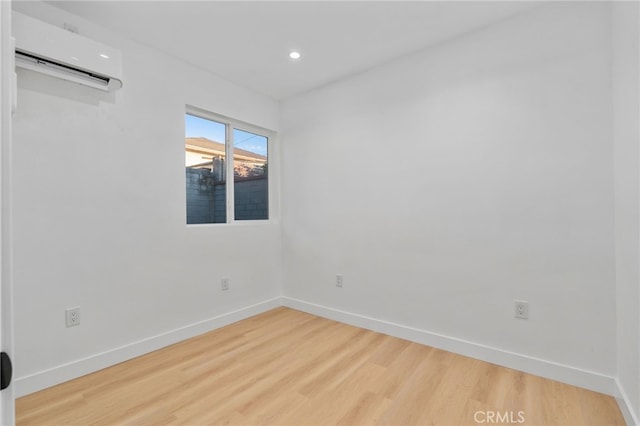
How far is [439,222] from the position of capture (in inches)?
97.5

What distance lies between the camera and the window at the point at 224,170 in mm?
2893

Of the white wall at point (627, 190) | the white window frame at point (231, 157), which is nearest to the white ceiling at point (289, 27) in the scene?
the white window frame at point (231, 157)

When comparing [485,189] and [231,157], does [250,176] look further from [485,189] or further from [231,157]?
[485,189]

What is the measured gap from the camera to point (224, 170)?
3.20 m

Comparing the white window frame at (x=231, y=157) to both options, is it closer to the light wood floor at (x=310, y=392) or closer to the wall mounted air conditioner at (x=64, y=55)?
the wall mounted air conditioner at (x=64, y=55)

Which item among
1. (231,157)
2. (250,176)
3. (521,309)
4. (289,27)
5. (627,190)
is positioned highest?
(289,27)

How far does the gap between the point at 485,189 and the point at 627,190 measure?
30.3 inches

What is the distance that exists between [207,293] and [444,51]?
2953 mm

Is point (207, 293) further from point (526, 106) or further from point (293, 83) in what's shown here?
point (526, 106)

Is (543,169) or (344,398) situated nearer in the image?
(344,398)

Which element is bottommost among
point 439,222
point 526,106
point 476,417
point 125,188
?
point 476,417

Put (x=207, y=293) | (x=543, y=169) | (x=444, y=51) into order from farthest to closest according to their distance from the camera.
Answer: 1. (x=207, y=293)
2. (x=444, y=51)
3. (x=543, y=169)

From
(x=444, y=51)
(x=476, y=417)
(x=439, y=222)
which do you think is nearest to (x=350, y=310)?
(x=439, y=222)

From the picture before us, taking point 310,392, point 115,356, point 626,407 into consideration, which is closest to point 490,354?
point 626,407
